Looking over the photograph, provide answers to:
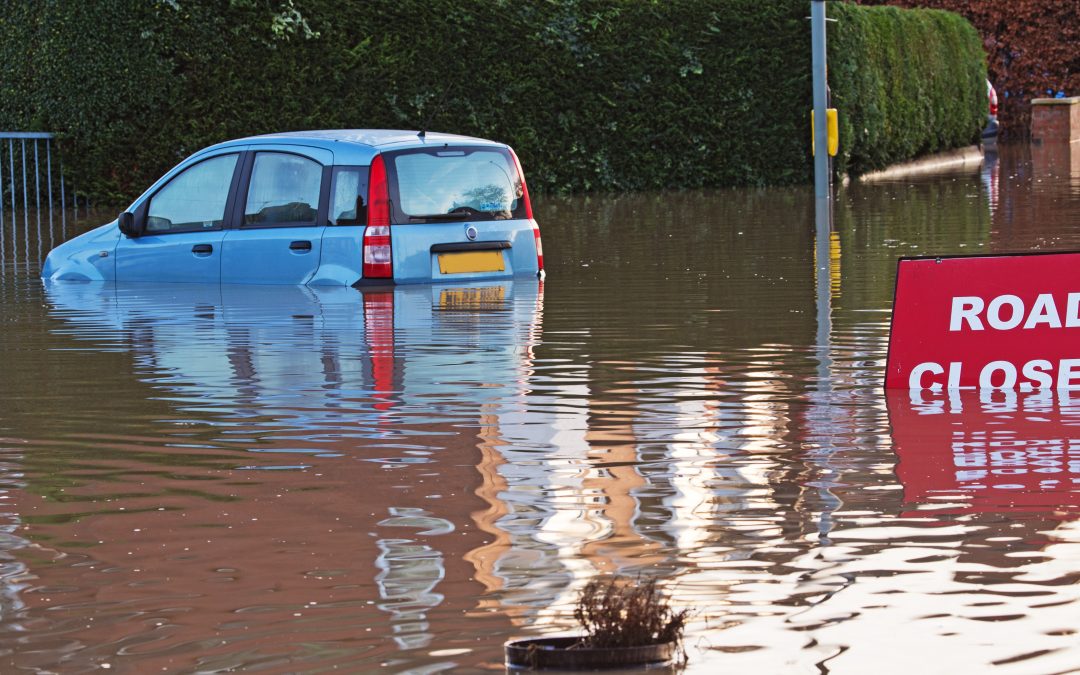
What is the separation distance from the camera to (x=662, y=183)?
1117 inches

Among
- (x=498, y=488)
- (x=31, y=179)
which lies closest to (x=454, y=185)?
(x=498, y=488)

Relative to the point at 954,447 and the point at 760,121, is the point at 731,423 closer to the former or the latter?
the point at 954,447

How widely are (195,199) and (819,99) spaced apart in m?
12.3

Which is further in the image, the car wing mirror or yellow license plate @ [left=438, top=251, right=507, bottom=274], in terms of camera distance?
the car wing mirror

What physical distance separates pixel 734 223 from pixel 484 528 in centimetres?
1524

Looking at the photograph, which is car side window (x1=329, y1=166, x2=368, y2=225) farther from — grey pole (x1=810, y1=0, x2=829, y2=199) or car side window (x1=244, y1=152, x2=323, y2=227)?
grey pole (x1=810, y1=0, x2=829, y2=199)

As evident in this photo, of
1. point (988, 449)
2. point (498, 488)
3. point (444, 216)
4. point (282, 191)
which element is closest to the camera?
point (498, 488)

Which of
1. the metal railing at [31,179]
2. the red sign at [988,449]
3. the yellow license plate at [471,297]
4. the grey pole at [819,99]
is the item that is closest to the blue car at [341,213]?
the yellow license plate at [471,297]

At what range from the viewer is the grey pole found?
77.6ft

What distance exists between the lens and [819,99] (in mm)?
24141

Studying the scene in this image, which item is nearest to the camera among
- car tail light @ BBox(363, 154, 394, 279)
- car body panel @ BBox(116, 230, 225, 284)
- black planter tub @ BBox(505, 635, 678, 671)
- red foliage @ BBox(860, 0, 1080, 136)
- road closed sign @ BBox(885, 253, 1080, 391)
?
black planter tub @ BBox(505, 635, 678, 671)

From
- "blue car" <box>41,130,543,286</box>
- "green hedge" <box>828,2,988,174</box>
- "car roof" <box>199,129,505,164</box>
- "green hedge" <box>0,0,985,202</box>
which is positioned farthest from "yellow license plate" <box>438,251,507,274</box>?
"green hedge" <box>828,2,988,174</box>

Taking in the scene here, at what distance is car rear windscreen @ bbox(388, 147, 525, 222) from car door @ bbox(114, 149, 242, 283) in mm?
1320

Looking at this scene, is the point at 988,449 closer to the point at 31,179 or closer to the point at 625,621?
the point at 625,621
